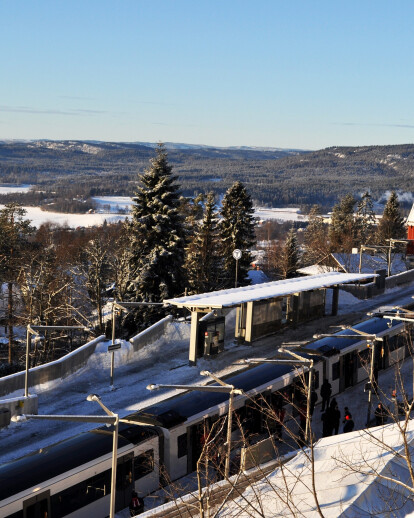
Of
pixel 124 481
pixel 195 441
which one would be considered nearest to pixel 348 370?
pixel 195 441

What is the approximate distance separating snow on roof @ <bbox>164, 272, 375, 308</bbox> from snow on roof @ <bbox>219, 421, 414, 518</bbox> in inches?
435

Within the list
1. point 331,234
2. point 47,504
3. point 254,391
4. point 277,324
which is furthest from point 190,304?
point 331,234

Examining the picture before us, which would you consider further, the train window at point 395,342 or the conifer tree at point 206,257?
the conifer tree at point 206,257

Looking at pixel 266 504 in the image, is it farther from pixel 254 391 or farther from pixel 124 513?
pixel 254 391

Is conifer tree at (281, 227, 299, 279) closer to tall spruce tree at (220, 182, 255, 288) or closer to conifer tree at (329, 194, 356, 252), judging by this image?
conifer tree at (329, 194, 356, 252)

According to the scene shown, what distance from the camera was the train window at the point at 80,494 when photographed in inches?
685

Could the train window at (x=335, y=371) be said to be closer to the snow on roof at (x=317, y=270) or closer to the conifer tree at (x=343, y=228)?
the snow on roof at (x=317, y=270)

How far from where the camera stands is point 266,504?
16.5 meters

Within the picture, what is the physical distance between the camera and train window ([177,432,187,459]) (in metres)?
21.3

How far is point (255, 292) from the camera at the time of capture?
3459cm

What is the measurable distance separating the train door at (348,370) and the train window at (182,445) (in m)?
10.7

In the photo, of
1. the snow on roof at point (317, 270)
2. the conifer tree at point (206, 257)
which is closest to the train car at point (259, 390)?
the conifer tree at point (206, 257)

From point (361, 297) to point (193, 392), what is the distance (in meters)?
29.1

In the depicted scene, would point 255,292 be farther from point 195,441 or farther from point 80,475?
point 80,475
